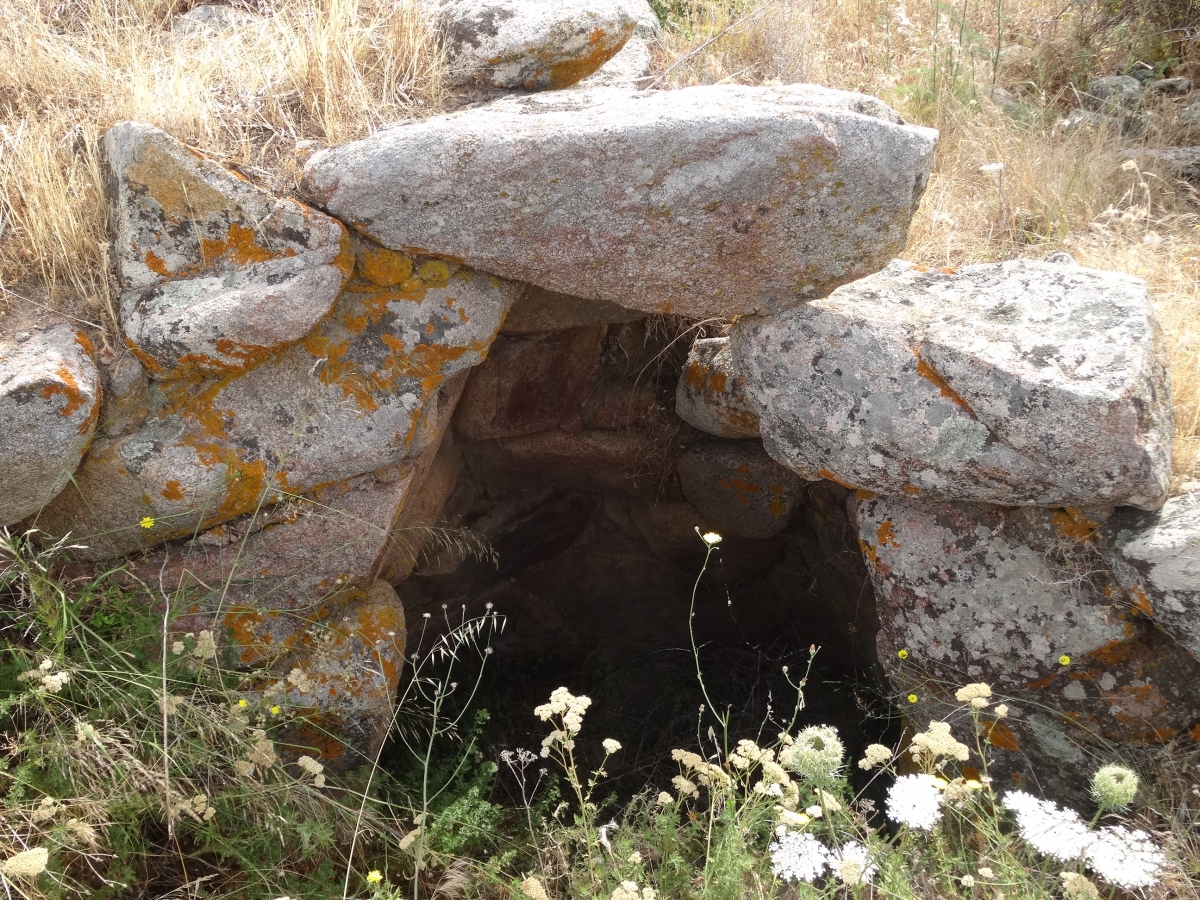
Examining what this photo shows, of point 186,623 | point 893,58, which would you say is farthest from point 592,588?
point 893,58

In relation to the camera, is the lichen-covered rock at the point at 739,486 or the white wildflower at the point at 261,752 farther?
the lichen-covered rock at the point at 739,486

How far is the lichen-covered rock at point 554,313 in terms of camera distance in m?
3.54

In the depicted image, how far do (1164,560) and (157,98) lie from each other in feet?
10.4

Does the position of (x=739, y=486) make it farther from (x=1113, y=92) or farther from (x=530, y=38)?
(x=1113, y=92)

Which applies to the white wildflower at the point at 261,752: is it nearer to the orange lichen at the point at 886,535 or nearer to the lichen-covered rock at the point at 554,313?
the lichen-covered rock at the point at 554,313

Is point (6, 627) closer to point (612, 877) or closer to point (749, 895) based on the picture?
point (612, 877)

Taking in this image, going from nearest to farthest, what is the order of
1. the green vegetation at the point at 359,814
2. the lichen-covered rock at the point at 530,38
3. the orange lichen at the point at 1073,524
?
1. the green vegetation at the point at 359,814
2. the orange lichen at the point at 1073,524
3. the lichen-covered rock at the point at 530,38

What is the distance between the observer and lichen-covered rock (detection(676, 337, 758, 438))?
371 centimetres

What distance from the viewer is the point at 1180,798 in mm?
2633

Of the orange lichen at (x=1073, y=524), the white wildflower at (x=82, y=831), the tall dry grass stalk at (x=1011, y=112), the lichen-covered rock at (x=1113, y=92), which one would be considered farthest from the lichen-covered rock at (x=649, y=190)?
the lichen-covered rock at (x=1113, y=92)

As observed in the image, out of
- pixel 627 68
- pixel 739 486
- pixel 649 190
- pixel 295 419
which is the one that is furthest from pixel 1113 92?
pixel 295 419

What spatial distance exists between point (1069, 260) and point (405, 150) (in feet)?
6.96

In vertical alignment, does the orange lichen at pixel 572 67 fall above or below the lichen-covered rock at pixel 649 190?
above

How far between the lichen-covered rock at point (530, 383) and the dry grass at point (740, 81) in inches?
41.9
